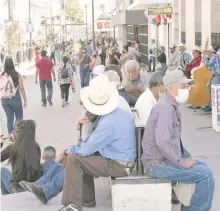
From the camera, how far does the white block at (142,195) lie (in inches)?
211

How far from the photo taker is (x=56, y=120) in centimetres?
1394

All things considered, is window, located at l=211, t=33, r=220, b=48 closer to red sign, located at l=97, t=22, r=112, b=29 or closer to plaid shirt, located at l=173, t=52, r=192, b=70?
plaid shirt, located at l=173, t=52, r=192, b=70

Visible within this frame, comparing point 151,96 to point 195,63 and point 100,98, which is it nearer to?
point 100,98

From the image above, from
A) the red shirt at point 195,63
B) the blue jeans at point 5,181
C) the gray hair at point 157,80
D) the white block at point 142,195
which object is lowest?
the blue jeans at point 5,181

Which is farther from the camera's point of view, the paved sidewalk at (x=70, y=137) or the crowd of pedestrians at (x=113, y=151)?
the paved sidewalk at (x=70, y=137)

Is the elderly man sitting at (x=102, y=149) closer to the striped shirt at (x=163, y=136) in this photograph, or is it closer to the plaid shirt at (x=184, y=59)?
the striped shirt at (x=163, y=136)

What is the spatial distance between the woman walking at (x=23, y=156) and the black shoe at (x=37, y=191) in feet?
1.07

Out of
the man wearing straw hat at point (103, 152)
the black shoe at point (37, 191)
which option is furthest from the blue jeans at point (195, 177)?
the black shoe at point (37, 191)

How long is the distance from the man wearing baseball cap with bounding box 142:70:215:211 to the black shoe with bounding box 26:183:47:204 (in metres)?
1.33

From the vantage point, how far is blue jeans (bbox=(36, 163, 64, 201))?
6180 millimetres

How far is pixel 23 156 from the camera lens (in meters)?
6.36

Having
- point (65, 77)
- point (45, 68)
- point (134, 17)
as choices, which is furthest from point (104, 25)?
point (45, 68)

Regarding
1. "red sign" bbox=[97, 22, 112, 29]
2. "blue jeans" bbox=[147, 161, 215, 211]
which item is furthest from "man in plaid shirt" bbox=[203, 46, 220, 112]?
"red sign" bbox=[97, 22, 112, 29]

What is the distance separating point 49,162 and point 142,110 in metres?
1.33
